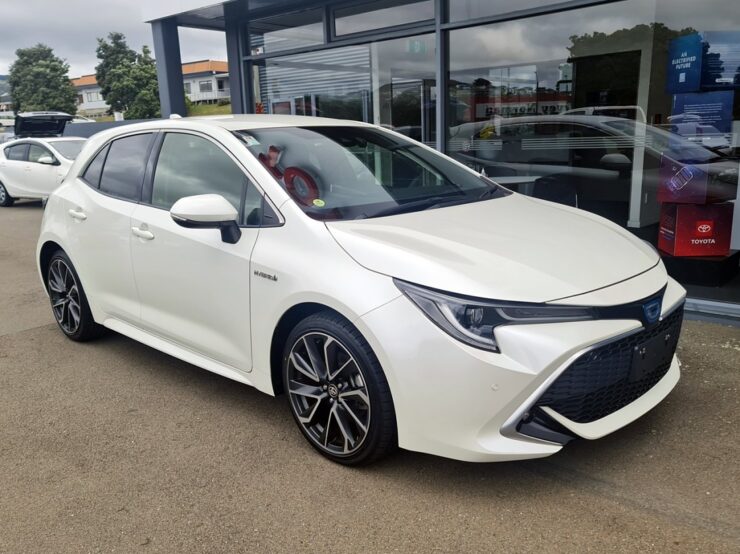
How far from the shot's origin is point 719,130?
5.89 m

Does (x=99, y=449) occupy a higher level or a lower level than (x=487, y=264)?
lower

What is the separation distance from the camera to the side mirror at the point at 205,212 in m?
3.12

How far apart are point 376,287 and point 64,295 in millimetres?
3203

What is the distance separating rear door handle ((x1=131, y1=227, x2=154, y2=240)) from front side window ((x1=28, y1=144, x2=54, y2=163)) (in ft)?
36.4

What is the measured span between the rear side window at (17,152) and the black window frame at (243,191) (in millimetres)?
11728

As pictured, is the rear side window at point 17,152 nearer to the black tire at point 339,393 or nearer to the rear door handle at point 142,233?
the rear door handle at point 142,233

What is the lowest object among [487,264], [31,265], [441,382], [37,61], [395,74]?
[31,265]

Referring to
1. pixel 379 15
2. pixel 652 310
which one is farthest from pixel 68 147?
pixel 652 310

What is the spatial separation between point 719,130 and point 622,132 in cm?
154

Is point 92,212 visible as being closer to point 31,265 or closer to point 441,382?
point 441,382

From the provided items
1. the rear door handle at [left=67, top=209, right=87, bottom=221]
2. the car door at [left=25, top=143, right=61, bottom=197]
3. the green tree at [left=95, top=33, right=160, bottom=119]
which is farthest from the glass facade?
the green tree at [left=95, top=33, right=160, bottom=119]

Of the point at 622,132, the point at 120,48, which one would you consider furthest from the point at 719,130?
the point at 120,48

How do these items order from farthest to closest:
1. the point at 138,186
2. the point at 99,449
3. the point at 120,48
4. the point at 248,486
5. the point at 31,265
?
the point at 120,48
the point at 31,265
the point at 138,186
the point at 99,449
the point at 248,486

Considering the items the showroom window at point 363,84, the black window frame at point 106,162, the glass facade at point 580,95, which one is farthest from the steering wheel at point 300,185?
the showroom window at point 363,84
